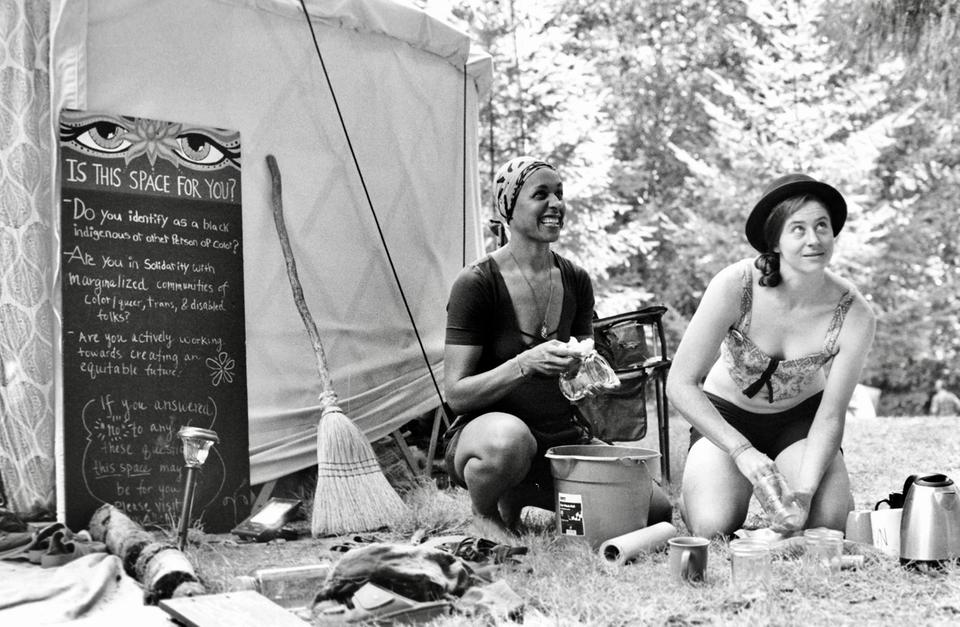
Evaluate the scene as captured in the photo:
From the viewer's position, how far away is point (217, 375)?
11.9 ft

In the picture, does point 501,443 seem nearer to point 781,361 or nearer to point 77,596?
point 781,361

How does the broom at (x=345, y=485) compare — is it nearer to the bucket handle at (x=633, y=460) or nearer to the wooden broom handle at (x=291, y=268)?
the wooden broom handle at (x=291, y=268)

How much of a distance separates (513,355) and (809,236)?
1010 mm

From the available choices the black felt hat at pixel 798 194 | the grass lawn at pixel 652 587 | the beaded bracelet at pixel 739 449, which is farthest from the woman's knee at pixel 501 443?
the black felt hat at pixel 798 194

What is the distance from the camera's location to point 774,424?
123 inches

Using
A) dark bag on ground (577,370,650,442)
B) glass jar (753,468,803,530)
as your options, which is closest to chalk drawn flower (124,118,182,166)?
dark bag on ground (577,370,650,442)

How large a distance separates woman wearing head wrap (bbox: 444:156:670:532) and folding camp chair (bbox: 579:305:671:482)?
29.1 inches

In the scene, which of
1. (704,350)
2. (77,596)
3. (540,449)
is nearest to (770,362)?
(704,350)

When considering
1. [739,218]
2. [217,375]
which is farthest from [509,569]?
[739,218]

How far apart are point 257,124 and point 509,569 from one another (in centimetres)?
218

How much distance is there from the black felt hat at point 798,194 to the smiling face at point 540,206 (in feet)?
2.09

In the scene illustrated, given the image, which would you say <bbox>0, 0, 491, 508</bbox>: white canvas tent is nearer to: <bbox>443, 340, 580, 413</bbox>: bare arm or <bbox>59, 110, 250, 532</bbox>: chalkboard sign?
<bbox>59, 110, 250, 532</bbox>: chalkboard sign

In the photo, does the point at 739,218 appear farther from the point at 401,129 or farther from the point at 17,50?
the point at 17,50

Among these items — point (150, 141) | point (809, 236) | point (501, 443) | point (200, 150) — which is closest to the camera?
point (809, 236)
